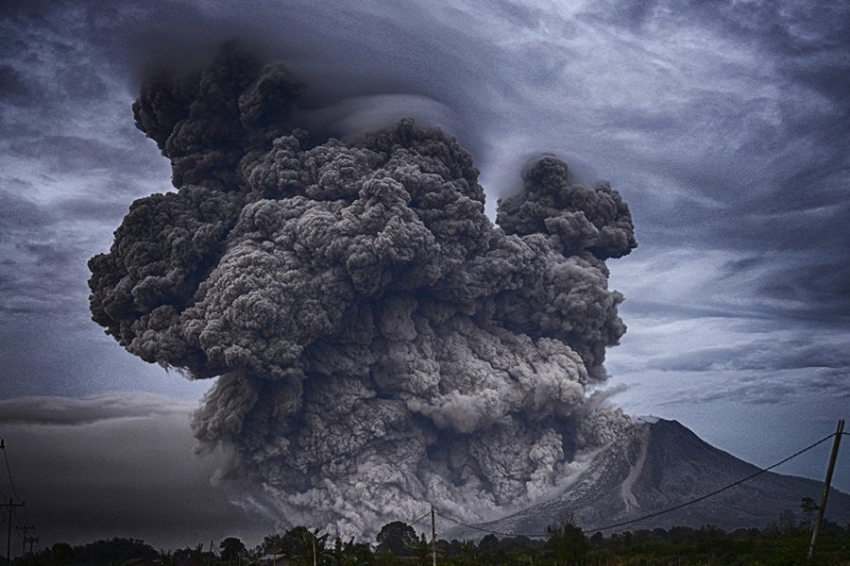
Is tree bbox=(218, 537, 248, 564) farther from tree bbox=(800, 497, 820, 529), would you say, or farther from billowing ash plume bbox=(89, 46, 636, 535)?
tree bbox=(800, 497, 820, 529)

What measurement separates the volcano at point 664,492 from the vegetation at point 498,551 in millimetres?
5960

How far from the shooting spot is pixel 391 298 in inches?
2368

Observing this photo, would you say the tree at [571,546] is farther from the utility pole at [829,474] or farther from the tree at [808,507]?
the utility pole at [829,474]

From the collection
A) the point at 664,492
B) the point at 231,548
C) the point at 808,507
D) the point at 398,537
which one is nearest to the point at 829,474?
the point at 808,507

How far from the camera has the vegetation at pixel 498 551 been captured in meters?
41.2

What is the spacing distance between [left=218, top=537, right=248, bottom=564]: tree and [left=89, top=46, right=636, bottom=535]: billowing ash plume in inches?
140

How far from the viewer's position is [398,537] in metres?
55.9

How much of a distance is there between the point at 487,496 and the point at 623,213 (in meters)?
22.6

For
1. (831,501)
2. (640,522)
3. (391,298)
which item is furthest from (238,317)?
(831,501)

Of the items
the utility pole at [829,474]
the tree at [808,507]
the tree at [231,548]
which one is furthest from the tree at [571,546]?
the tree at [231,548]

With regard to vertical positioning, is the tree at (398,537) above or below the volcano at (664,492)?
below

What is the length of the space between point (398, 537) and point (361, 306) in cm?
1422

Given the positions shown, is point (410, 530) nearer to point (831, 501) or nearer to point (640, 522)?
point (640, 522)

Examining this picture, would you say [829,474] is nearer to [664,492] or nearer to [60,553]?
[60,553]
